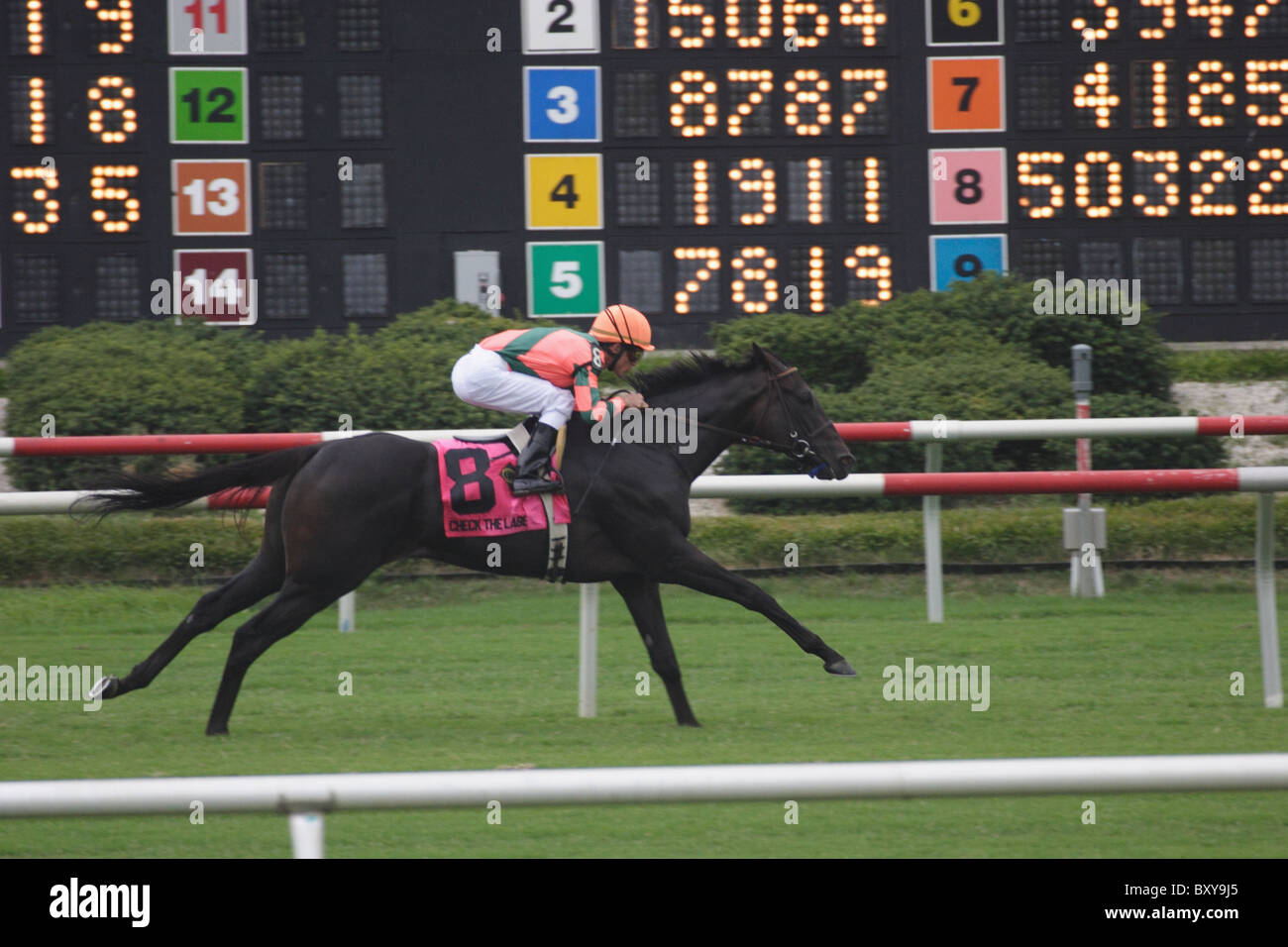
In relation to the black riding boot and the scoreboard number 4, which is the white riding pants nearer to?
the black riding boot

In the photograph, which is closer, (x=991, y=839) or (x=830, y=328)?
(x=991, y=839)

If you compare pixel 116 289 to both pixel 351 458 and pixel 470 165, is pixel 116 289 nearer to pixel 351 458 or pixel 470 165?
pixel 470 165

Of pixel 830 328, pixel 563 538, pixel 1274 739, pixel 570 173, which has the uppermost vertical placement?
pixel 570 173

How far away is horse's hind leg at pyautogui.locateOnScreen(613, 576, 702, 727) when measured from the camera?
4.78 m

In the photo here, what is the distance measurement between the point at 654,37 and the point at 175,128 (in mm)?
3178

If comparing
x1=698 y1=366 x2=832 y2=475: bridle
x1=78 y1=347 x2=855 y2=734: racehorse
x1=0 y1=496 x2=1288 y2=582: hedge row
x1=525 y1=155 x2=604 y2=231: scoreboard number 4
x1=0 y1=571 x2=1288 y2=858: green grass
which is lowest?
x1=0 y1=571 x2=1288 y2=858: green grass

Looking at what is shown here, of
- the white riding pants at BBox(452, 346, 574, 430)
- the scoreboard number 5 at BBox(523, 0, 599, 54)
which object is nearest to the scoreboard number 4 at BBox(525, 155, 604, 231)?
the scoreboard number 5 at BBox(523, 0, 599, 54)

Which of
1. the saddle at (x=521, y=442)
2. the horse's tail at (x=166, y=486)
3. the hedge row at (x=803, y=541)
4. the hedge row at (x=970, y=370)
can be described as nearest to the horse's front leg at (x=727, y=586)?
the saddle at (x=521, y=442)

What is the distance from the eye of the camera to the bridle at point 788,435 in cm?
534

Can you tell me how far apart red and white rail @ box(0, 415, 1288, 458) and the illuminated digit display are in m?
4.24

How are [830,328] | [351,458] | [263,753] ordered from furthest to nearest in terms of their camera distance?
[830,328] < [351,458] < [263,753]

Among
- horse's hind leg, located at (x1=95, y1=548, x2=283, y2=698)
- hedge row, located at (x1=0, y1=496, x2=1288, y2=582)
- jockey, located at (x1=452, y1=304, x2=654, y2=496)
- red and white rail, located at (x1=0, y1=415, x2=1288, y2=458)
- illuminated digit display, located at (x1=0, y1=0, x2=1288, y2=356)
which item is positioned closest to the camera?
horse's hind leg, located at (x1=95, y1=548, x2=283, y2=698)

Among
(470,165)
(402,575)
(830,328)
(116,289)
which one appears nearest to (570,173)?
(470,165)

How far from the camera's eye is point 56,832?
354 centimetres
